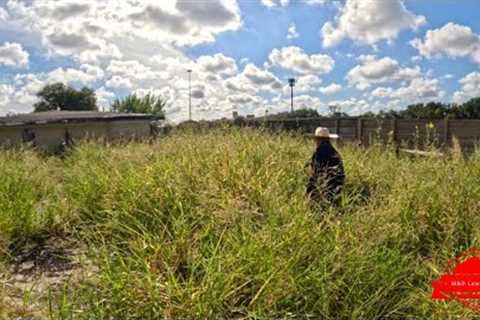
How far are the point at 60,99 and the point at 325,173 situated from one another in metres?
50.0

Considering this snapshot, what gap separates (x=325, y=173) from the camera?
3605mm

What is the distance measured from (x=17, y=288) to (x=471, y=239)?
404 centimetres

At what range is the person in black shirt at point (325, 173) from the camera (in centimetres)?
362

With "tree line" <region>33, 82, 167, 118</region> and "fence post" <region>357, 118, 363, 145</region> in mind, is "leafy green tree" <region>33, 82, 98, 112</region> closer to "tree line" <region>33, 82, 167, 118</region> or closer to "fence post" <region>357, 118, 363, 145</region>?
"tree line" <region>33, 82, 167, 118</region>

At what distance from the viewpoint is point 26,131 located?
1792 cm

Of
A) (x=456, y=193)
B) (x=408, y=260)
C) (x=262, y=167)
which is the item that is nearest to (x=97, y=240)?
(x=262, y=167)

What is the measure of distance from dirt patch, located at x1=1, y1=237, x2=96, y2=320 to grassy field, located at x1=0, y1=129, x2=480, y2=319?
2 centimetres

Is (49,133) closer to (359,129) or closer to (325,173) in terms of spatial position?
(359,129)

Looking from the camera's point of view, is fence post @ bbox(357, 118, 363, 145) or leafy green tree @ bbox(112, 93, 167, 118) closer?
fence post @ bbox(357, 118, 363, 145)

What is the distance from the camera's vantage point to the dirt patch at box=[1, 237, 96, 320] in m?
2.35

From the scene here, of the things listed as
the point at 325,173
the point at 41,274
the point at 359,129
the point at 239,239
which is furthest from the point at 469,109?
the point at 41,274

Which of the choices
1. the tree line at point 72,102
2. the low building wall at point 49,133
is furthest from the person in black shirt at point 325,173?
the tree line at point 72,102

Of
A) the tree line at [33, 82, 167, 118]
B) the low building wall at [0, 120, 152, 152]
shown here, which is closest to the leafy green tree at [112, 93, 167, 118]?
the tree line at [33, 82, 167, 118]

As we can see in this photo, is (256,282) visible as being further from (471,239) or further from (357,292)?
(471,239)
